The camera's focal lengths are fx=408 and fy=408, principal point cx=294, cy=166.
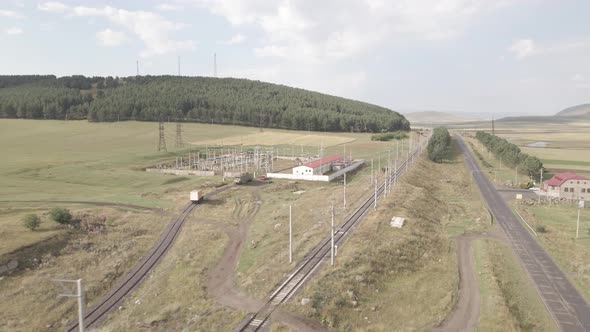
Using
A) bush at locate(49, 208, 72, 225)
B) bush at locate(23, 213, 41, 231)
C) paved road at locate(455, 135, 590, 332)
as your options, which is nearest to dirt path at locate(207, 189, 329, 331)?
paved road at locate(455, 135, 590, 332)

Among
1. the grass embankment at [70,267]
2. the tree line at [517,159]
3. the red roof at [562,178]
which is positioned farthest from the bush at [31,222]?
the tree line at [517,159]

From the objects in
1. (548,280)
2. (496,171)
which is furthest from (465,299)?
(496,171)

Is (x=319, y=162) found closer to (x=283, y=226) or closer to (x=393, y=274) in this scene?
(x=283, y=226)

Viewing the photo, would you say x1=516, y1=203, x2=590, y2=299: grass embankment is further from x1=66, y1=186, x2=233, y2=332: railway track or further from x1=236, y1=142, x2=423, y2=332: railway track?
x1=66, y1=186, x2=233, y2=332: railway track

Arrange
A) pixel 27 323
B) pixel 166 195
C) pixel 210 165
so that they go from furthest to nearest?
pixel 210 165, pixel 166 195, pixel 27 323

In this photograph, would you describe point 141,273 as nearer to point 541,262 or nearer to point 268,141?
point 541,262

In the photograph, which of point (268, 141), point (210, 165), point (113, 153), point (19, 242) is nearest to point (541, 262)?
point (19, 242)
